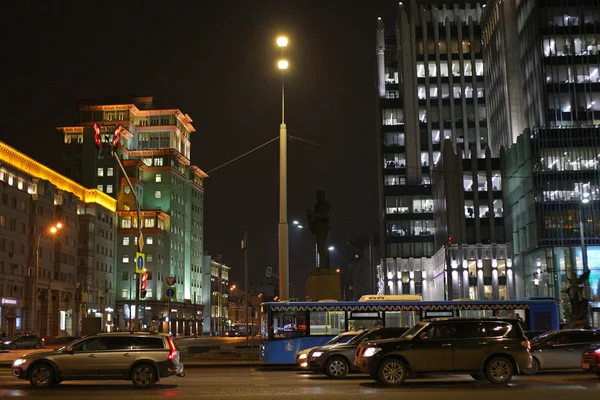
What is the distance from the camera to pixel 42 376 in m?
19.4

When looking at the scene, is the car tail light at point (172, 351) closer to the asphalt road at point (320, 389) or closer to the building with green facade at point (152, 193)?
the asphalt road at point (320, 389)

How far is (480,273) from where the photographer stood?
10369 centimetres

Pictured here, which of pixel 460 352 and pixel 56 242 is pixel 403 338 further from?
pixel 56 242

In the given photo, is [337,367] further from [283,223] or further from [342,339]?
[283,223]

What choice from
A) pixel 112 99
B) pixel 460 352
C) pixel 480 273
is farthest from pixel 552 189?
pixel 112 99

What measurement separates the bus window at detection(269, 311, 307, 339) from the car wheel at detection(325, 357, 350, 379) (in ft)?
21.5

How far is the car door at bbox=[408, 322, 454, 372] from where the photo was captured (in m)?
19.0

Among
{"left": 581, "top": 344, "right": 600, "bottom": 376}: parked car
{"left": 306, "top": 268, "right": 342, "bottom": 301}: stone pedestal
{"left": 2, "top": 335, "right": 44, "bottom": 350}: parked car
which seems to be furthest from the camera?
{"left": 2, "top": 335, "right": 44, "bottom": 350}: parked car

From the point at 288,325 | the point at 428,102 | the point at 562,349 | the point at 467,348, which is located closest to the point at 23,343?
the point at 288,325

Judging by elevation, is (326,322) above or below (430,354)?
above

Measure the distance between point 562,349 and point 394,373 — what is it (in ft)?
30.5

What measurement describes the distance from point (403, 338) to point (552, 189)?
7526 cm

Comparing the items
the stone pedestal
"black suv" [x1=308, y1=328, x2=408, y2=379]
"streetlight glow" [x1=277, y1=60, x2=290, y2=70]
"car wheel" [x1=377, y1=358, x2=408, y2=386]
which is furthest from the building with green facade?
"car wheel" [x1=377, y1=358, x2=408, y2=386]

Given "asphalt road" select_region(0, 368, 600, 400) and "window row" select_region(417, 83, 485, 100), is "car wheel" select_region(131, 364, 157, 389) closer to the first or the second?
"asphalt road" select_region(0, 368, 600, 400)
